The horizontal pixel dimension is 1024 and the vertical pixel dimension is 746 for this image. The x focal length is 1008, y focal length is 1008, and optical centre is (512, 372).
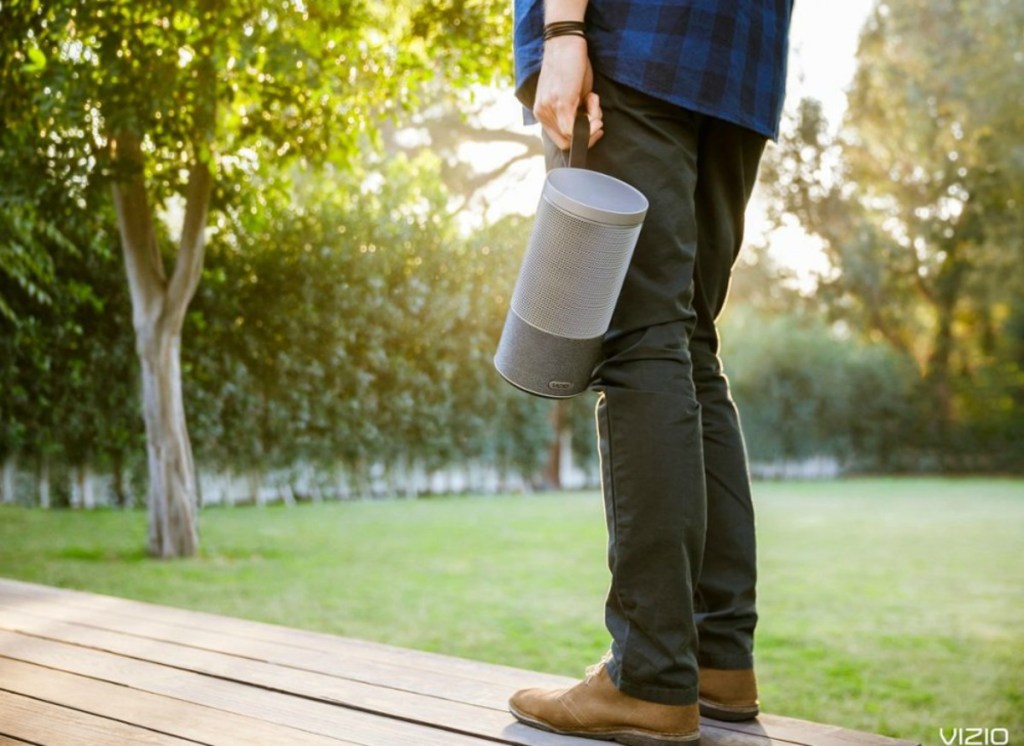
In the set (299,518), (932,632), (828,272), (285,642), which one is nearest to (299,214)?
(299,518)

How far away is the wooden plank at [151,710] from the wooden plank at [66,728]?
0.6 inches

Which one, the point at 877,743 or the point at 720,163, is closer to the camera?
the point at 877,743

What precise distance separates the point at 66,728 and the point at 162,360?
3668 mm

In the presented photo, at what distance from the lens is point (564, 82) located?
1.22 metres

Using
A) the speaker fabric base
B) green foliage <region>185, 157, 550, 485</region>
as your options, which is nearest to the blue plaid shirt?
the speaker fabric base

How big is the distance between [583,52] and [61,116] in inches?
118

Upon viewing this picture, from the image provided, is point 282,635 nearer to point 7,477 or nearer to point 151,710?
point 151,710

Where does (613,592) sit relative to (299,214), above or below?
below

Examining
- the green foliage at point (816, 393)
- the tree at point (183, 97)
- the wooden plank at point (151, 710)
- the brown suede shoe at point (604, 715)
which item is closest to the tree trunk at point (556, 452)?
the green foliage at point (816, 393)

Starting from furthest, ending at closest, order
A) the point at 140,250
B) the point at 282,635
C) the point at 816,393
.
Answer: the point at 816,393
the point at 140,250
the point at 282,635

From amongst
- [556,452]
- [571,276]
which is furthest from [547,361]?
[556,452]

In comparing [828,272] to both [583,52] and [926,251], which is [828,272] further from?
[583,52]

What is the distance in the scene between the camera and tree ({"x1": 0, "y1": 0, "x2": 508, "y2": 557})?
3.59 metres

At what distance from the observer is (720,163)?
1.37 m
